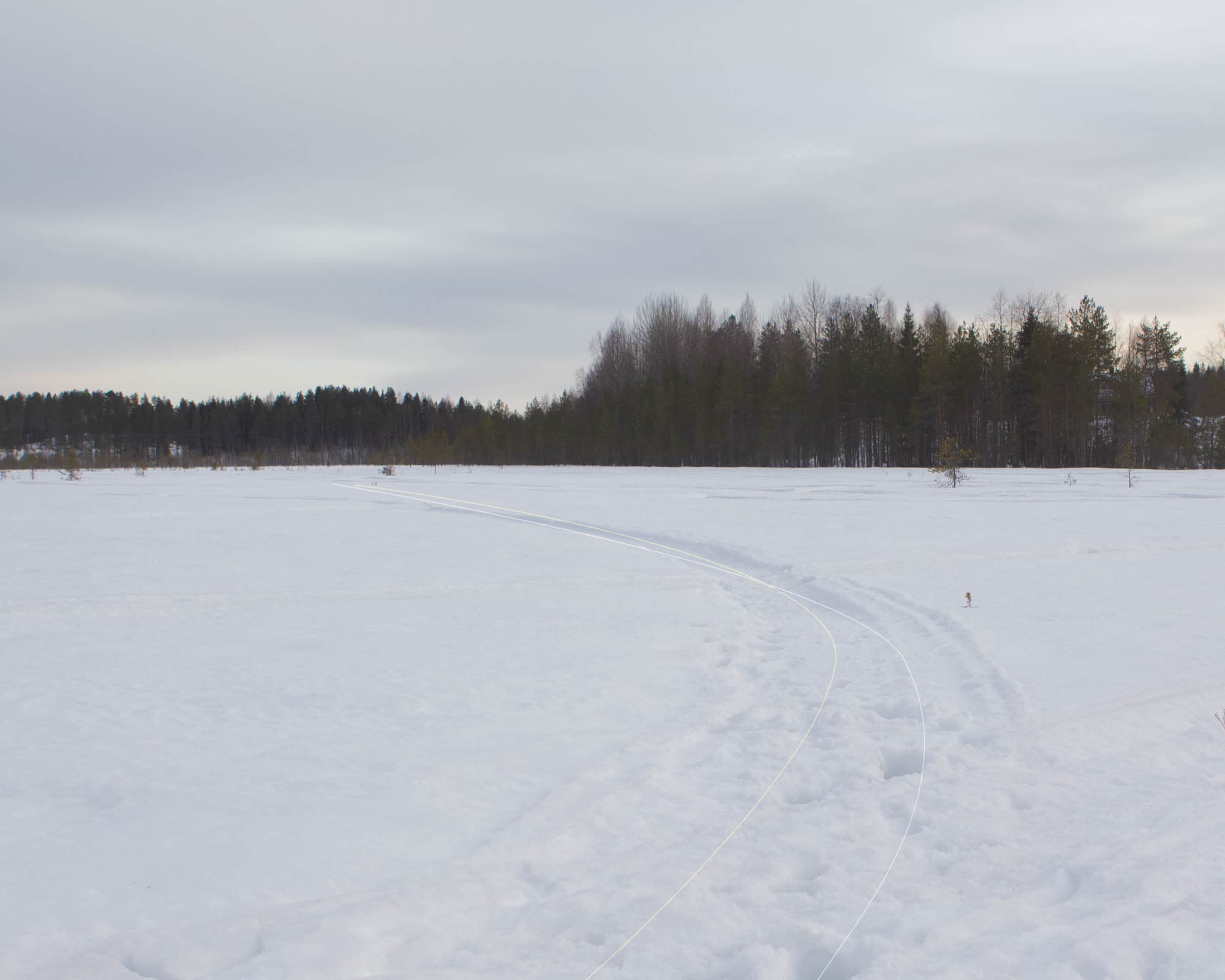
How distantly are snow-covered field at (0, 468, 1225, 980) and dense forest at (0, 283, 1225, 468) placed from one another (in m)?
27.0

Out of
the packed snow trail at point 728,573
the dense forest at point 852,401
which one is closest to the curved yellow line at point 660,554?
the packed snow trail at point 728,573

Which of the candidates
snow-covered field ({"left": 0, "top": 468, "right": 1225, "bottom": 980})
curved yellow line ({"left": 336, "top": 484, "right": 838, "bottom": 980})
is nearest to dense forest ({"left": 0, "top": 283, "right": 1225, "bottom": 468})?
curved yellow line ({"left": 336, "top": 484, "right": 838, "bottom": 980})

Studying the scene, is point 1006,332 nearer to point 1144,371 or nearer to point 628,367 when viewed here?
point 1144,371

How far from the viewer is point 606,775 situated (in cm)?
442

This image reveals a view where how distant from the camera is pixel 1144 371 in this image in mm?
51375

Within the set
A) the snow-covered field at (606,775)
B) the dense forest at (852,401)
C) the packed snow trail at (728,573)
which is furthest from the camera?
the dense forest at (852,401)

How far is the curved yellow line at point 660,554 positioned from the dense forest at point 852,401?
780 inches

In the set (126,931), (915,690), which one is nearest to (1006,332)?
(915,690)

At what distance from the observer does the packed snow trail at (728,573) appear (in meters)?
3.12

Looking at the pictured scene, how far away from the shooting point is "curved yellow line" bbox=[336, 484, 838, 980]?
10.6 feet

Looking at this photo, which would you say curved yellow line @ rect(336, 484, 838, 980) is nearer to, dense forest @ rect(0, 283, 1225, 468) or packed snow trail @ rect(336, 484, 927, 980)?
packed snow trail @ rect(336, 484, 927, 980)

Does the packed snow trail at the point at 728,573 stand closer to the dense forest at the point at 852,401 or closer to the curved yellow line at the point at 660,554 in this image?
the curved yellow line at the point at 660,554

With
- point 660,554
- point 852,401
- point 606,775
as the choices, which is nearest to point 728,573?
point 660,554

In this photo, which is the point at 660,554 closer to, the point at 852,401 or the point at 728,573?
the point at 728,573
